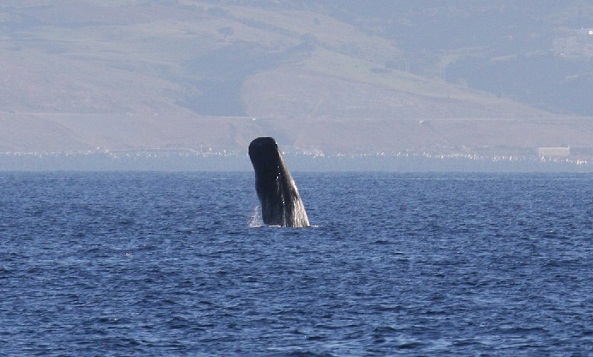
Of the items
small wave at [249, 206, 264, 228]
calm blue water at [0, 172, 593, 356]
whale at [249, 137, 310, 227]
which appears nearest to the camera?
calm blue water at [0, 172, 593, 356]

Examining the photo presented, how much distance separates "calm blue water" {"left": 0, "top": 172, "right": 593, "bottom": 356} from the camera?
3972 cm

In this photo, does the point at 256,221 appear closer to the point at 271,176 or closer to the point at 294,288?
the point at 271,176

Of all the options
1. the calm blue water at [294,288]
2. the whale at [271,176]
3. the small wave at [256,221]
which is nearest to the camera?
the calm blue water at [294,288]

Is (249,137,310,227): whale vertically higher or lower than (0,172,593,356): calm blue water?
higher

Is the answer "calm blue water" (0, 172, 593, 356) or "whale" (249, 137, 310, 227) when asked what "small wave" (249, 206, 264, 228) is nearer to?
"calm blue water" (0, 172, 593, 356)

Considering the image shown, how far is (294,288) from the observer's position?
49.6 meters

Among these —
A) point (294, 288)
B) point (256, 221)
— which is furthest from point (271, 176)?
point (256, 221)

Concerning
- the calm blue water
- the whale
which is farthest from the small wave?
the whale

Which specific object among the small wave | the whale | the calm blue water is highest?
the whale

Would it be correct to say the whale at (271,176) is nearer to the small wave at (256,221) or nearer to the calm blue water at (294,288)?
the calm blue water at (294,288)

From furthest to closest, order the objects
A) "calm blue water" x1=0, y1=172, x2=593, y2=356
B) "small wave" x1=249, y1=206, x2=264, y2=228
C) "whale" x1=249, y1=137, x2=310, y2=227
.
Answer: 1. "small wave" x1=249, y1=206, x2=264, y2=228
2. "whale" x1=249, y1=137, x2=310, y2=227
3. "calm blue water" x1=0, y1=172, x2=593, y2=356

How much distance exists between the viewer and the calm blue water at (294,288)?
39719 millimetres

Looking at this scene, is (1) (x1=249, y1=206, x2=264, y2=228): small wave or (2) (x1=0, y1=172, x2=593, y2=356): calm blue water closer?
(2) (x1=0, y1=172, x2=593, y2=356): calm blue water

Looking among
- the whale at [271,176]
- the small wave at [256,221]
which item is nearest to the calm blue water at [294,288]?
the small wave at [256,221]
